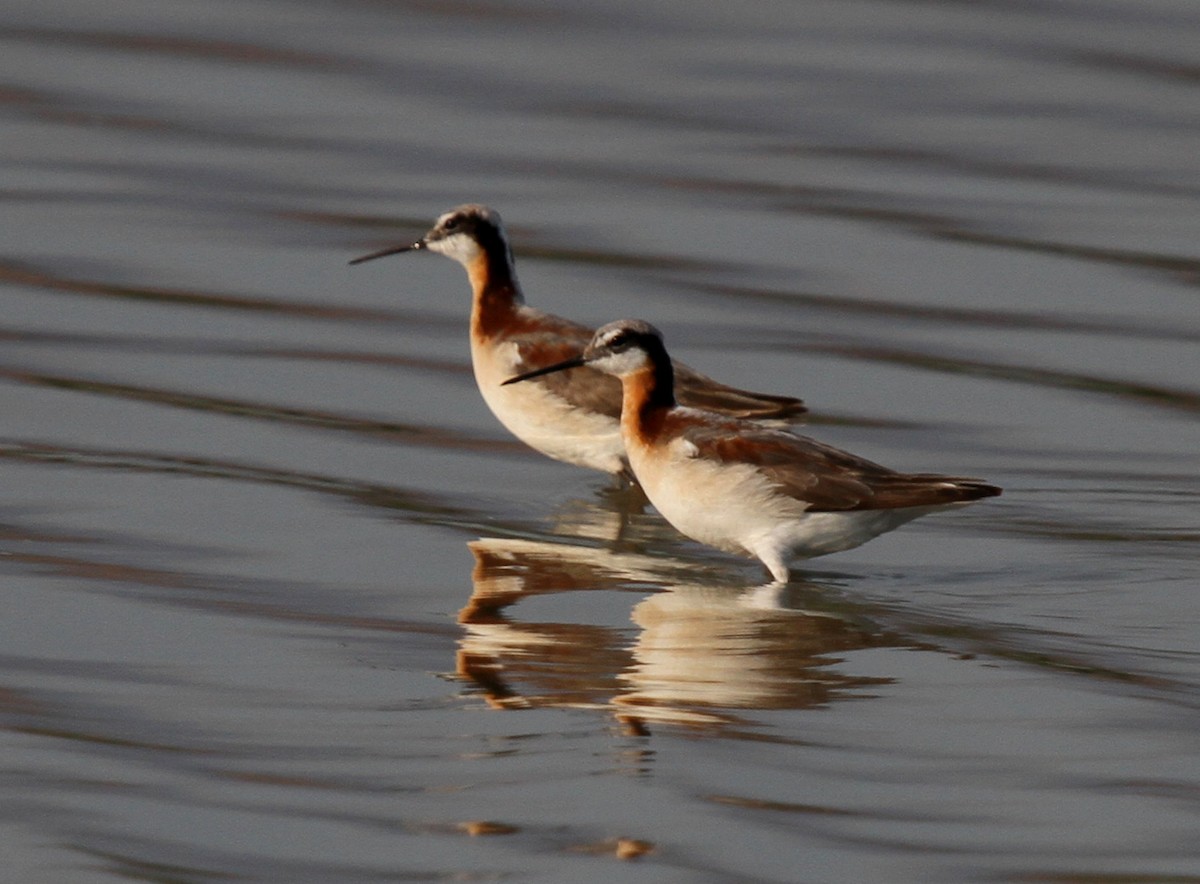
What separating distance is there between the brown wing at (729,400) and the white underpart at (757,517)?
1.39 metres

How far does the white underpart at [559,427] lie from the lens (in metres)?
12.6

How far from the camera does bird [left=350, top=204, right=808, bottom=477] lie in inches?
492

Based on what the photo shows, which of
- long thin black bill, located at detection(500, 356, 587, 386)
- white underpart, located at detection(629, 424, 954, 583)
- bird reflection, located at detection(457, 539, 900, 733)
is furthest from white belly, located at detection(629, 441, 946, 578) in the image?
long thin black bill, located at detection(500, 356, 587, 386)

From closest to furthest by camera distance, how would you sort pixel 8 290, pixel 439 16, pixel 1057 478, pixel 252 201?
pixel 1057 478
pixel 8 290
pixel 252 201
pixel 439 16

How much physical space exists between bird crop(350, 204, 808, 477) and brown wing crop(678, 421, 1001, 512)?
122 centimetres

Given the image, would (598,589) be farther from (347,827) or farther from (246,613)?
(347,827)

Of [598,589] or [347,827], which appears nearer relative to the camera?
[347,827]

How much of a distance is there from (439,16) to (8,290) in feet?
22.0

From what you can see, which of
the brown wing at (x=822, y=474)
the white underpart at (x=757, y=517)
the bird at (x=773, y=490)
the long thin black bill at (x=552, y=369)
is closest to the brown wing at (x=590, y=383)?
the long thin black bill at (x=552, y=369)

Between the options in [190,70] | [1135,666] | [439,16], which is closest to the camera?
[1135,666]

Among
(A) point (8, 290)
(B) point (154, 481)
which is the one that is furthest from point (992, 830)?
(A) point (8, 290)

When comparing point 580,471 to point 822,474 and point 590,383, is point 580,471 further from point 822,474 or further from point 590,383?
point 822,474

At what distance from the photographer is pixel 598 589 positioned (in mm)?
10336

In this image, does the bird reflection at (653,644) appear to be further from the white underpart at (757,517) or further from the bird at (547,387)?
the bird at (547,387)
